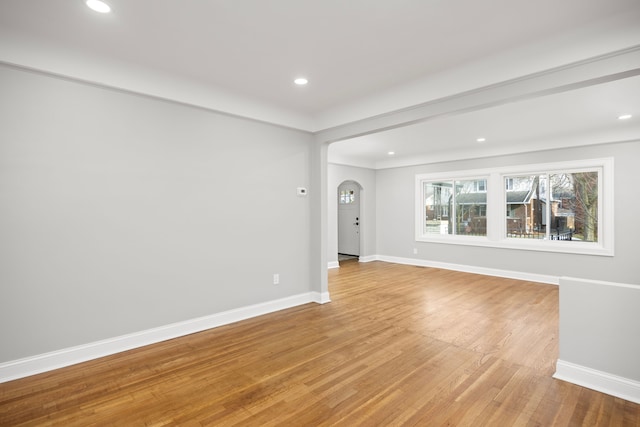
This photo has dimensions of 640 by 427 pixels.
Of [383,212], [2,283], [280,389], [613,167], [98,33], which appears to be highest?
[98,33]

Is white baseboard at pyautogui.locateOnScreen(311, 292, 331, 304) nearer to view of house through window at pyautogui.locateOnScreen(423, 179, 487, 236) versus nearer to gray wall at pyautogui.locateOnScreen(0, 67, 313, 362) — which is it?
gray wall at pyautogui.locateOnScreen(0, 67, 313, 362)

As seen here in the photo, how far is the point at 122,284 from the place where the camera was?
3061 mm

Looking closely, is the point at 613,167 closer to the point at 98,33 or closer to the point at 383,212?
the point at 383,212

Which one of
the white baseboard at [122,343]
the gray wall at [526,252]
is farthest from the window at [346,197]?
the white baseboard at [122,343]

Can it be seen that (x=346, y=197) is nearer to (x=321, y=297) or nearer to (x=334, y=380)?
(x=321, y=297)

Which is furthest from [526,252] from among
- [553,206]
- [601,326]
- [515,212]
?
[601,326]

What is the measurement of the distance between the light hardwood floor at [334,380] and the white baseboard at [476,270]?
7.21ft

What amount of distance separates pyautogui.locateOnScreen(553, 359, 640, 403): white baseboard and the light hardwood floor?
0.25 ft

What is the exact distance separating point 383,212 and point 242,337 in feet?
19.2

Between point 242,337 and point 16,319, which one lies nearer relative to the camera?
point 16,319

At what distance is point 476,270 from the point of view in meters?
6.82

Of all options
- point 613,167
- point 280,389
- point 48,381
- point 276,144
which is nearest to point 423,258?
point 613,167

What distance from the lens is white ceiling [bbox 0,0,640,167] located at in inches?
87.3

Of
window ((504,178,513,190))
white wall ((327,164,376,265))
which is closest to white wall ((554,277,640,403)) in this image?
window ((504,178,513,190))
